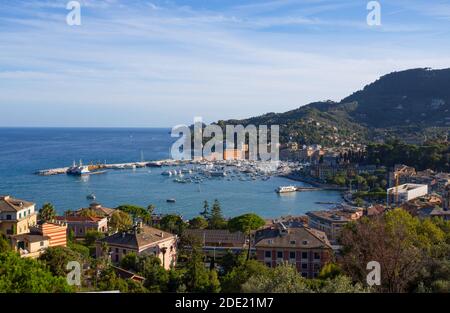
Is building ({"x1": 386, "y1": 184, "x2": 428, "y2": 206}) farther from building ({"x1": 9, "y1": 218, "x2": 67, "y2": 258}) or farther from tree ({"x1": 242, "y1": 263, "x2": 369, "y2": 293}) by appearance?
tree ({"x1": 242, "y1": 263, "x2": 369, "y2": 293})

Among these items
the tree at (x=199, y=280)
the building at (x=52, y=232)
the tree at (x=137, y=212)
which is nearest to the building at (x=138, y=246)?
the building at (x=52, y=232)

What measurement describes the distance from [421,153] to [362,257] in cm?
2479

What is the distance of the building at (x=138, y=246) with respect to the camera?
9406 mm

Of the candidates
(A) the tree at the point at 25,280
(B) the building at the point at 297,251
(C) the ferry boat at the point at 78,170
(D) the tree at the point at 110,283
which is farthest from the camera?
(C) the ferry boat at the point at 78,170

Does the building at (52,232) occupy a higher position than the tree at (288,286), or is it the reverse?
the tree at (288,286)

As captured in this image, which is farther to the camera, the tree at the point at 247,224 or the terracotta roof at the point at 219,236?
the tree at the point at 247,224

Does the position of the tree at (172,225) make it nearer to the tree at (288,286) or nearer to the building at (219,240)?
the building at (219,240)

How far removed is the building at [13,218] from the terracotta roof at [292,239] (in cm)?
420

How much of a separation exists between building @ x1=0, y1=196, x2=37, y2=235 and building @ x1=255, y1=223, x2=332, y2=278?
165 inches

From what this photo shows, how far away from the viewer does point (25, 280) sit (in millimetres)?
4289

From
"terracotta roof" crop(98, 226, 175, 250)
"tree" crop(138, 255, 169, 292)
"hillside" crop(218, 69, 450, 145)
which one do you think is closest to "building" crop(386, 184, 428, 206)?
"terracotta roof" crop(98, 226, 175, 250)

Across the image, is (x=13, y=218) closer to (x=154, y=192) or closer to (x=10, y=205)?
(x=10, y=205)

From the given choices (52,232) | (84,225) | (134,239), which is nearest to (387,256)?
(134,239)
